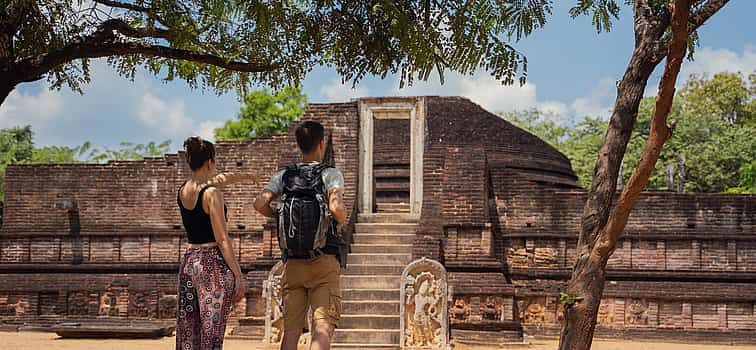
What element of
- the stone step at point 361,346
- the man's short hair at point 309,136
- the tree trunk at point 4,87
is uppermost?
the tree trunk at point 4,87

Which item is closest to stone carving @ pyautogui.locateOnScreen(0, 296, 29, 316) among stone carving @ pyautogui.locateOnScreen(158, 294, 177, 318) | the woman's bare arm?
stone carving @ pyautogui.locateOnScreen(158, 294, 177, 318)

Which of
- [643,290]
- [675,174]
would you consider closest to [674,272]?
[643,290]

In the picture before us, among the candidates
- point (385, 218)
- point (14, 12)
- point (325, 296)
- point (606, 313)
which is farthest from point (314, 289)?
point (606, 313)

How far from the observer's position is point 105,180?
730 inches

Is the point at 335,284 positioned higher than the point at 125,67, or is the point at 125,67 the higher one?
the point at 125,67

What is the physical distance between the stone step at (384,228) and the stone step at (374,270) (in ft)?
4.39

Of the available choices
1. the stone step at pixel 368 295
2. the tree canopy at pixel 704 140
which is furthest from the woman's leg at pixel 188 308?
the tree canopy at pixel 704 140

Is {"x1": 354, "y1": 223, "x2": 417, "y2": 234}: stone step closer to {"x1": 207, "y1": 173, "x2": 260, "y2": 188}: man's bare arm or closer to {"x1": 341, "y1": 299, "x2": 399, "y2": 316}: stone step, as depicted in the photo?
{"x1": 341, "y1": 299, "x2": 399, "y2": 316}: stone step

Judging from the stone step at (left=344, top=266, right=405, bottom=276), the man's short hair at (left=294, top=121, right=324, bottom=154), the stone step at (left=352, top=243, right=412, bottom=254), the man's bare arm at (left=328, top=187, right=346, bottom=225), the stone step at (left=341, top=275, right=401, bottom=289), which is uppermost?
the man's short hair at (left=294, top=121, right=324, bottom=154)

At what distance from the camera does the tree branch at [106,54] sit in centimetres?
843

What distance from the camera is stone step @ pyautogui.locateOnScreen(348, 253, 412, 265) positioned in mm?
15727

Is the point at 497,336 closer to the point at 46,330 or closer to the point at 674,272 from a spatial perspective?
the point at 674,272

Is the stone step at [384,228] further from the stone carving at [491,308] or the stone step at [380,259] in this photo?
the stone carving at [491,308]

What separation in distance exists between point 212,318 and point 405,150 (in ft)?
61.0
